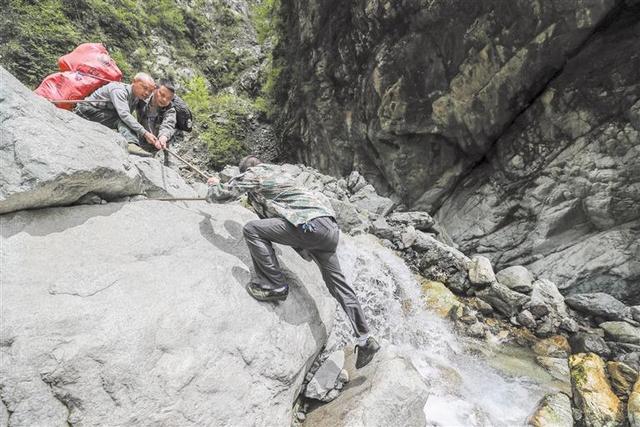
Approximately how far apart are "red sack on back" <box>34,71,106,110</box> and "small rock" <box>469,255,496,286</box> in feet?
39.9

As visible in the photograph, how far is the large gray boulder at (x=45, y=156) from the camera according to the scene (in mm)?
4297

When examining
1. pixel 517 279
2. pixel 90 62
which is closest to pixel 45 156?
pixel 90 62

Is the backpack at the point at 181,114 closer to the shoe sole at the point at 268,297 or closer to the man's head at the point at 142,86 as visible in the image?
the man's head at the point at 142,86

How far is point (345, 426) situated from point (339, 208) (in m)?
10.3

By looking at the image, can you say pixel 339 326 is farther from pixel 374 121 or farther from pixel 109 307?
pixel 374 121

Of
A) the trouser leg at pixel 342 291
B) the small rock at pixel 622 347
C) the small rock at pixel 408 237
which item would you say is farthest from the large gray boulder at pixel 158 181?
the small rock at pixel 622 347

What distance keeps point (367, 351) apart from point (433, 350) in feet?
16.1

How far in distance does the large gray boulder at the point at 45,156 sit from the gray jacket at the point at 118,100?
978 millimetres

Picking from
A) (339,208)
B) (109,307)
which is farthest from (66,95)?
(339,208)

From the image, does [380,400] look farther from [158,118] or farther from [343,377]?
[158,118]

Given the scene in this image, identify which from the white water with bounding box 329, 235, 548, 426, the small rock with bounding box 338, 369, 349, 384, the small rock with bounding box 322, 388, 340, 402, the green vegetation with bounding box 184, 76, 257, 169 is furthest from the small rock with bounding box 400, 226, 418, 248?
the green vegetation with bounding box 184, 76, 257, 169

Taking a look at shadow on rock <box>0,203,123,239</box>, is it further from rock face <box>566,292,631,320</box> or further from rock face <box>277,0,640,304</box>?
rock face <box>566,292,631,320</box>

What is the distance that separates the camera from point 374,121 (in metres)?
17.4

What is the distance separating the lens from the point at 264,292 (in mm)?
5332
